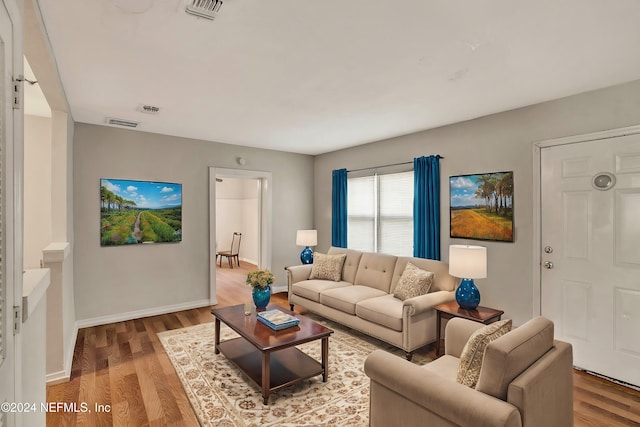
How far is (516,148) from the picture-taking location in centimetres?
353

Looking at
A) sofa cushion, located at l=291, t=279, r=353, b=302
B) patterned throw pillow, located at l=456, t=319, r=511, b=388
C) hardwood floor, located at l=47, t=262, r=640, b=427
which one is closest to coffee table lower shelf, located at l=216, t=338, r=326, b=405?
hardwood floor, located at l=47, t=262, r=640, b=427

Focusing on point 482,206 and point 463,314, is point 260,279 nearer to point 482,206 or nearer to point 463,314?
point 463,314

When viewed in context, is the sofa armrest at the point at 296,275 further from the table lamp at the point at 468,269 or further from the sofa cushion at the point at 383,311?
the table lamp at the point at 468,269

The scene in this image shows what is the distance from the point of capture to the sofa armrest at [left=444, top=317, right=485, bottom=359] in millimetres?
2387

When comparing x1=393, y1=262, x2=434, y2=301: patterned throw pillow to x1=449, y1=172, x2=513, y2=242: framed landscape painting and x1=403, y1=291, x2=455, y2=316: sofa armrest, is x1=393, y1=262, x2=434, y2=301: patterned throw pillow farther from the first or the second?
x1=449, y1=172, x2=513, y2=242: framed landscape painting

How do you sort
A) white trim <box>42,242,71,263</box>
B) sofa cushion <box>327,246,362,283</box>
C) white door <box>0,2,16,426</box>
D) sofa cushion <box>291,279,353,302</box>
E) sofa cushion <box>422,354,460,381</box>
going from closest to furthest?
white door <box>0,2,16,426</box> → sofa cushion <box>422,354,460,381</box> → white trim <box>42,242,71,263</box> → sofa cushion <box>291,279,353,302</box> → sofa cushion <box>327,246,362,283</box>

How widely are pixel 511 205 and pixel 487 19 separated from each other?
7.26 feet

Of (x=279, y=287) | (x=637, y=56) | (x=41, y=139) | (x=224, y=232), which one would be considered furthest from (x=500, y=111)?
(x=224, y=232)

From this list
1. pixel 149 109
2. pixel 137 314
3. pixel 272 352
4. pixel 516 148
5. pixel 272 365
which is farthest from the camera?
pixel 137 314

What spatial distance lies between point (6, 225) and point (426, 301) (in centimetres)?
312

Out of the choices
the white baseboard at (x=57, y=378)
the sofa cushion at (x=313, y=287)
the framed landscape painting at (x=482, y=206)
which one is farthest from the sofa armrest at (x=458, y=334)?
the white baseboard at (x=57, y=378)

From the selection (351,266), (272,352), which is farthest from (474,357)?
(351,266)

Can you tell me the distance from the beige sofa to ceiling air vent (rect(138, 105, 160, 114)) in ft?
8.75

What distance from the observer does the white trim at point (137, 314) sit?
425 cm
